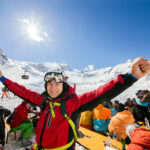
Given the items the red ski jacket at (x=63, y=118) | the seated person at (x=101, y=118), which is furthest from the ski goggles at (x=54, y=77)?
the seated person at (x=101, y=118)

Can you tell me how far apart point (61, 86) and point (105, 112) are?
3.35 m

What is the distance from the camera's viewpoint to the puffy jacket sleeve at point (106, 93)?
122cm

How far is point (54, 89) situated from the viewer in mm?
1733

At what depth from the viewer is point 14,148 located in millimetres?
4020

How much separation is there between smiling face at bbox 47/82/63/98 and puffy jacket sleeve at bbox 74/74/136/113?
36 cm

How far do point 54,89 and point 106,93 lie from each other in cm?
84

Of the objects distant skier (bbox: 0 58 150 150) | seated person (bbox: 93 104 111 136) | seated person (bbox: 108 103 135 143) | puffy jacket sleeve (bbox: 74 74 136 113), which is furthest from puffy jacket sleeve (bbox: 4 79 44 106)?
seated person (bbox: 93 104 111 136)

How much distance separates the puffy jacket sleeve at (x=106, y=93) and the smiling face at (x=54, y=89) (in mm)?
362

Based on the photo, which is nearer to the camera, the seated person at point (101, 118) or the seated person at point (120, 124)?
the seated person at point (120, 124)

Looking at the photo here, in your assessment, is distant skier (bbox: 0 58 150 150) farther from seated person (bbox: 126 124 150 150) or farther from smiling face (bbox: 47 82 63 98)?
seated person (bbox: 126 124 150 150)

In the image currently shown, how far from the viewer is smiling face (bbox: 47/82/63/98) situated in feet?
5.60

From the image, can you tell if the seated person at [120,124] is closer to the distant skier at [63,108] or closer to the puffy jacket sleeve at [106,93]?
the distant skier at [63,108]

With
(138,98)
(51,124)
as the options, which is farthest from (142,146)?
(138,98)

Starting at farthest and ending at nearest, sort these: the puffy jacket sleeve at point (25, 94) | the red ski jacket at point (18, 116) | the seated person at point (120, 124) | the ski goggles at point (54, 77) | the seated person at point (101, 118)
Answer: the red ski jacket at point (18, 116) < the seated person at point (101, 118) < the seated person at point (120, 124) < the puffy jacket sleeve at point (25, 94) < the ski goggles at point (54, 77)
